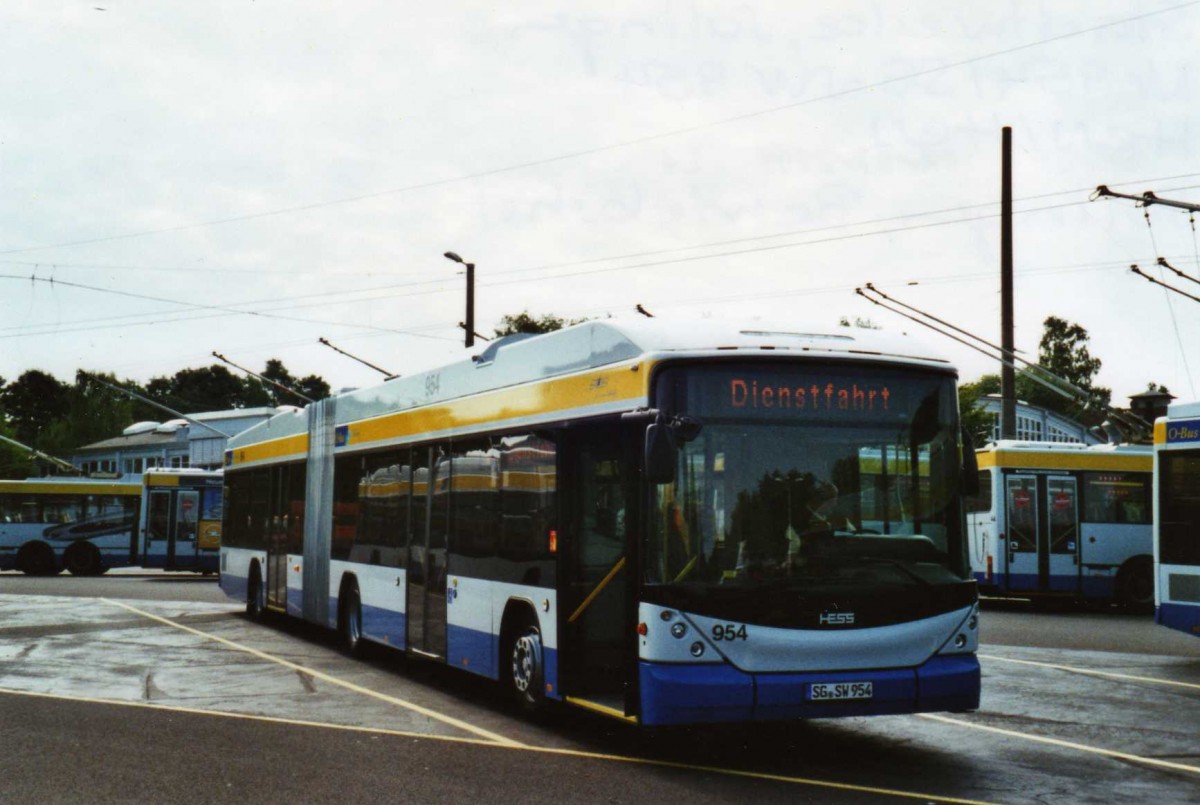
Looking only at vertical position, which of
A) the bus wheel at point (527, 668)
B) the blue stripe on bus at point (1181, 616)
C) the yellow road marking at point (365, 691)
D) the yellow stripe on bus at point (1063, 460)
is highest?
the yellow stripe on bus at point (1063, 460)

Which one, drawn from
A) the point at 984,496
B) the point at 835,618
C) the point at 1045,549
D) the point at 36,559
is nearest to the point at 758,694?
the point at 835,618

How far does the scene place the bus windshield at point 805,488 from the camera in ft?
29.0

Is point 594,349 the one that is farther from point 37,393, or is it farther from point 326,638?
point 37,393

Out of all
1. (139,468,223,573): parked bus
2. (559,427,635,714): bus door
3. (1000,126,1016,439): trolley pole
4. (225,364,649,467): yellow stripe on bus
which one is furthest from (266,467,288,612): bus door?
(139,468,223,573): parked bus

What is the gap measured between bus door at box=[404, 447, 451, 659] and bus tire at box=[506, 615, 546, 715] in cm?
169

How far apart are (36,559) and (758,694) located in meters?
34.0

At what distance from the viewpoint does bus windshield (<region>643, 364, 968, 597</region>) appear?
29.0 feet

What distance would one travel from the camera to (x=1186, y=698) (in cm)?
1283

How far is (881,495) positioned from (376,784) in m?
3.56

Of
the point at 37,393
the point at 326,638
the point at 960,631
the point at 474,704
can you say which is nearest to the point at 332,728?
the point at 474,704

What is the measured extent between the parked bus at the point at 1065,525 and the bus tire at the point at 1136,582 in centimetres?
2

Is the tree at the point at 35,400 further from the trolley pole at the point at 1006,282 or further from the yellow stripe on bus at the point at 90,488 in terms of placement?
the trolley pole at the point at 1006,282

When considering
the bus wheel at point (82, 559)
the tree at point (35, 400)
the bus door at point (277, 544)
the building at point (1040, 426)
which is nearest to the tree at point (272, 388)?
the tree at point (35, 400)

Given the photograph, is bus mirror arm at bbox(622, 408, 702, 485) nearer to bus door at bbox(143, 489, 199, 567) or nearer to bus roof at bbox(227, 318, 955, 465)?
bus roof at bbox(227, 318, 955, 465)
